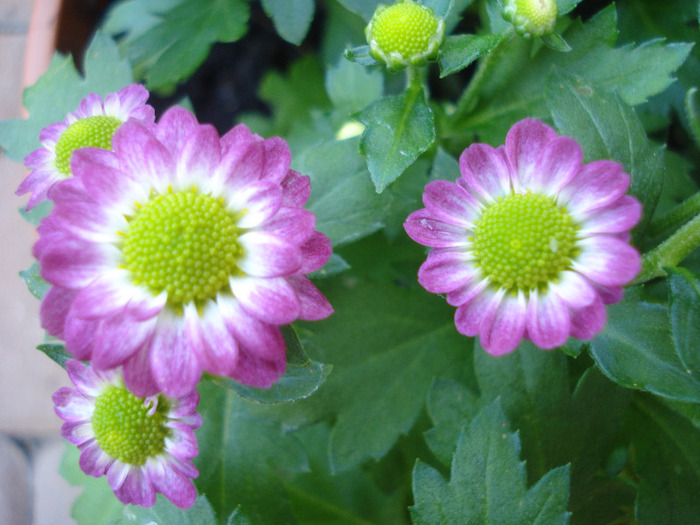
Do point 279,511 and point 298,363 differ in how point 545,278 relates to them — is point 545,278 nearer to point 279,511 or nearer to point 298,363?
point 298,363

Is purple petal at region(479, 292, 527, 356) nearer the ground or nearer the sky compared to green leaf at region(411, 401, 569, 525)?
nearer the sky

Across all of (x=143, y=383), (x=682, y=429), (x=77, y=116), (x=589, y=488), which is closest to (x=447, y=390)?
(x=589, y=488)

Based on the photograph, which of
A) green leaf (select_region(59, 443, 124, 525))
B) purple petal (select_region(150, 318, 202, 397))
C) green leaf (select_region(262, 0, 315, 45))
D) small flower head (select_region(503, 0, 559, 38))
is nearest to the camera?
purple petal (select_region(150, 318, 202, 397))

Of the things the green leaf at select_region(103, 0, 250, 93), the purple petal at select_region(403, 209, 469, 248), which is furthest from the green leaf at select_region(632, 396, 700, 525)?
the green leaf at select_region(103, 0, 250, 93)

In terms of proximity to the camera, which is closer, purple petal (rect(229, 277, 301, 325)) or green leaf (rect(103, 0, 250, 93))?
purple petal (rect(229, 277, 301, 325))

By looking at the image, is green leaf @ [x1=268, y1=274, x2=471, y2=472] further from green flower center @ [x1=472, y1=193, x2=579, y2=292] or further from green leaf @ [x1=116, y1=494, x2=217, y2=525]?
green flower center @ [x1=472, y1=193, x2=579, y2=292]
